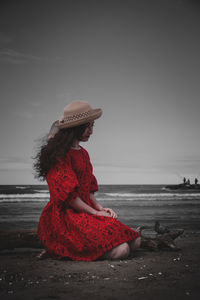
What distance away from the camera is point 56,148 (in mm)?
3434

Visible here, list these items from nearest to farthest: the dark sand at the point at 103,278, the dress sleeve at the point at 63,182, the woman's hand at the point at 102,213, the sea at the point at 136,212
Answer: the dark sand at the point at 103,278 < the dress sleeve at the point at 63,182 < the woman's hand at the point at 102,213 < the sea at the point at 136,212

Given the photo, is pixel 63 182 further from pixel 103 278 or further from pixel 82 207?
pixel 103 278

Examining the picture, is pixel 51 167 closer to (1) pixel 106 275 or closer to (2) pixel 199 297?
(1) pixel 106 275

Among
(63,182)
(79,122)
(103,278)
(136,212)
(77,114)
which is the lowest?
(136,212)

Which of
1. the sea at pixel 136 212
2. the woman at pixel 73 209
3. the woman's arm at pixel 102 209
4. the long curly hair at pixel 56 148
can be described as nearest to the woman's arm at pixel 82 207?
the woman at pixel 73 209

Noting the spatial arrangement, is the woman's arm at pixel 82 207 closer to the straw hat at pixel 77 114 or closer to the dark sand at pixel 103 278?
the dark sand at pixel 103 278

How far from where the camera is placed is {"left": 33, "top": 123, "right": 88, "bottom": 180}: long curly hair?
11.2 ft

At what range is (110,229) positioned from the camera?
344 cm

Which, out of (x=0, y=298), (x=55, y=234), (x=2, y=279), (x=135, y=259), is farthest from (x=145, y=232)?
(x=0, y=298)

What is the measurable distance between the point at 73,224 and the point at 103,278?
84 cm

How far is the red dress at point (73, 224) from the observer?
11.0 ft

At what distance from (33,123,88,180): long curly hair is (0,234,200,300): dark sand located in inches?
43.8

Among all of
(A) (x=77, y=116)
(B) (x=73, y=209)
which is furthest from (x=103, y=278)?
(A) (x=77, y=116)

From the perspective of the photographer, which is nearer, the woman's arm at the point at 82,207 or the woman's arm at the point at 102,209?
the woman's arm at the point at 82,207
